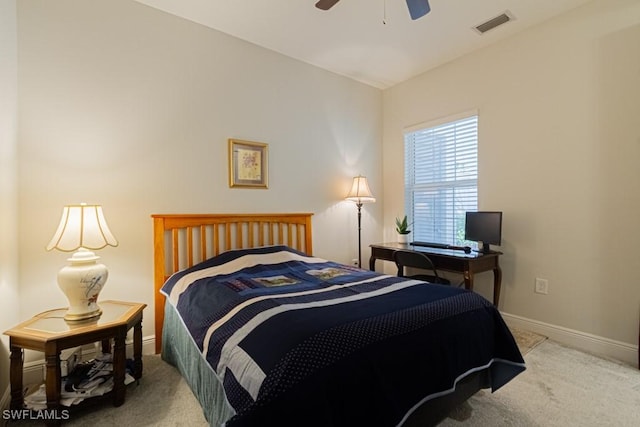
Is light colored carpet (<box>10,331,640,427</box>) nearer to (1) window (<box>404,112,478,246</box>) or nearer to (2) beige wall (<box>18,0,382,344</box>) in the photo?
(2) beige wall (<box>18,0,382,344</box>)

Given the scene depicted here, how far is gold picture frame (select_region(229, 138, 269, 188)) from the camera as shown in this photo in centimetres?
275

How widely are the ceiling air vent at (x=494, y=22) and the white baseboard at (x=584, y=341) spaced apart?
256cm

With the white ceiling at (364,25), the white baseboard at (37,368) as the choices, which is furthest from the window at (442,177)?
the white baseboard at (37,368)

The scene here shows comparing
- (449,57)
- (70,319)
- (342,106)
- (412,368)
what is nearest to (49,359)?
(70,319)

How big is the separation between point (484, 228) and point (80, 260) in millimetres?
2996

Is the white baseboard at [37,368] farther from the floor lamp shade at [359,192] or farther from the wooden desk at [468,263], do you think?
the wooden desk at [468,263]

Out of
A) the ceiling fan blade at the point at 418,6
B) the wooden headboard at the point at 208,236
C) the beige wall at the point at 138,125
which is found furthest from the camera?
the wooden headboard at the point at 208,236

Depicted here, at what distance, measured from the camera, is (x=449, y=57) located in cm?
319

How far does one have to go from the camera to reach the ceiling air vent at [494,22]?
2.51 meters

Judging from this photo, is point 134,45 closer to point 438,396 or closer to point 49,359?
point 49,359

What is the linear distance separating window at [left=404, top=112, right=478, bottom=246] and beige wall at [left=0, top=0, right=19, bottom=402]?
3.43 m

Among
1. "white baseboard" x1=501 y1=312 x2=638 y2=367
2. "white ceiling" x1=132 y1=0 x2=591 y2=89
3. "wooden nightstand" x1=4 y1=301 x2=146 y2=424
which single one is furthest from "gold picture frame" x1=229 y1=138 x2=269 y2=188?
"white baseboard" x1=501 y1=312 x2=638 y2=367

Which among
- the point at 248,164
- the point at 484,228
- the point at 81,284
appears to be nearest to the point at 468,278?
the point at 484,228

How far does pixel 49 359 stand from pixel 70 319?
24 centimetres
